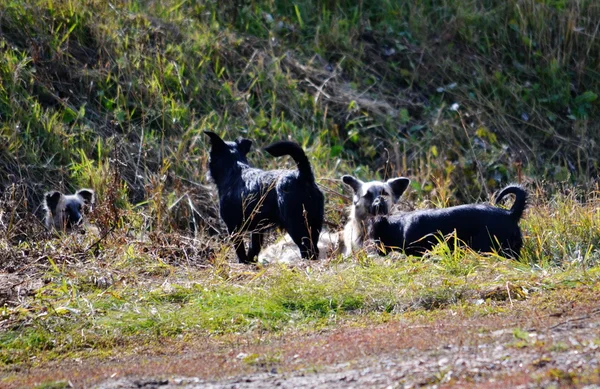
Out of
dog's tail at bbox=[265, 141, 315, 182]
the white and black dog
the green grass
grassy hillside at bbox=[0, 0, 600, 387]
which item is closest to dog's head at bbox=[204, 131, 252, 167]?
grassy hillside at bbox=[0, 0, 600, 387]

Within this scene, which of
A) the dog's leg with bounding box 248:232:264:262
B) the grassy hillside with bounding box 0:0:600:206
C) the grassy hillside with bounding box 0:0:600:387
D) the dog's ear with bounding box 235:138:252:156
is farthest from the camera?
the grassy hillside with bounding box 0:0:600:206

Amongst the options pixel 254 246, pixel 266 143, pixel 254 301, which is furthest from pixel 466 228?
pixel 266 143

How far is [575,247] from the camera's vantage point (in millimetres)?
8992

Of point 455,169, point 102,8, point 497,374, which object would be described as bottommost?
point 455,169

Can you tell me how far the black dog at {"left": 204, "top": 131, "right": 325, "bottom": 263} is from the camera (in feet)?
32.2

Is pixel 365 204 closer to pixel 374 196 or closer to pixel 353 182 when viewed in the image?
pixel 374 196

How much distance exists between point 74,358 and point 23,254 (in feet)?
9.16

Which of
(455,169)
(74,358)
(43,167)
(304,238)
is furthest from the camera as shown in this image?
(455,169)

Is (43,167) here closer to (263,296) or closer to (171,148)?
(171,148)

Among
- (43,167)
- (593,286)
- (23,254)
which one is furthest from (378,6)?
(593,286)

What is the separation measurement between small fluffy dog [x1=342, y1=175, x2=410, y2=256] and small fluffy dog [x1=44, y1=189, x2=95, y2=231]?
119 inches

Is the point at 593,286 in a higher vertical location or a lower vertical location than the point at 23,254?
higher

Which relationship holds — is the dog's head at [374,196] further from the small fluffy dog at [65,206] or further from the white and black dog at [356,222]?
the small fluffy dog at [65,206]

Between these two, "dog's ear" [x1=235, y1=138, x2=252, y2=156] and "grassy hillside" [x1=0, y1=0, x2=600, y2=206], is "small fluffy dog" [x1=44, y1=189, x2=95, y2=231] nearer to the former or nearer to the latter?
"grassy hillside" [x1=0, y1=0, x2=600, y2=206]
